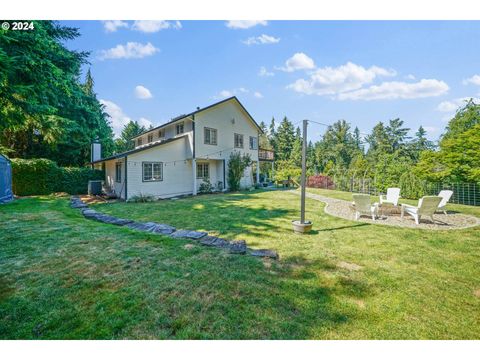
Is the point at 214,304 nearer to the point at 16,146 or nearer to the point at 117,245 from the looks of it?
the point at 117,245

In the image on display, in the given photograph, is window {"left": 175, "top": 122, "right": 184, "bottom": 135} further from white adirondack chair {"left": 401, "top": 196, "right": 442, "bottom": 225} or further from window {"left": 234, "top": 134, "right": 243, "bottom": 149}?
white adirondack chair {"left": 401, "top": 196, "right": 442, "bottom": 225}

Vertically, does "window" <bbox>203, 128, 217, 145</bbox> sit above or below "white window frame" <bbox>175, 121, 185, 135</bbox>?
below

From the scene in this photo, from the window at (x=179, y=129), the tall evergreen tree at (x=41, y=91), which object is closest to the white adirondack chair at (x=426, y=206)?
the tall evergreen tree at (x=41, y=91)

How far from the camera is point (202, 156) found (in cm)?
1673

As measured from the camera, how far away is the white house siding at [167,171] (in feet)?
44.3

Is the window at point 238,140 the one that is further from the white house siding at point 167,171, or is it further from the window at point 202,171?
the white house siding at point 167,171

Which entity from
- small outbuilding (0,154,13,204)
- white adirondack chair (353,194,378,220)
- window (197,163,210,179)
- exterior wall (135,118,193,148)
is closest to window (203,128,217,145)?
exterior wall (135,118,193,148)

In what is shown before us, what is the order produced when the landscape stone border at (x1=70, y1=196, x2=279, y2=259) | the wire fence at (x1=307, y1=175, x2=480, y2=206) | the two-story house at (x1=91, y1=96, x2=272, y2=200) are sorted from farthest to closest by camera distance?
the two-story house at (x1=91, y1=96, x2=272, y2=200)
the wire fence at (x1=307, y1=175, x2=480, y2=206)
the landscape stone border at (x1=70, y1=196, x2=279, y2=259)

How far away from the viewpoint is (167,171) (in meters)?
15.4

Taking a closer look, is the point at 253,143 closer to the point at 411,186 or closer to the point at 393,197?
the point at 411,186

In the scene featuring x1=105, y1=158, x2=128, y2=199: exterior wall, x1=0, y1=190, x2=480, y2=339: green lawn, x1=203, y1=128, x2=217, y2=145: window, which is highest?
x1=203, y1=128, x2=217, y2=145: window

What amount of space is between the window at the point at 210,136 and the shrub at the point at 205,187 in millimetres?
3060

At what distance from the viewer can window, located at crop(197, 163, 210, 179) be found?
1755cm
